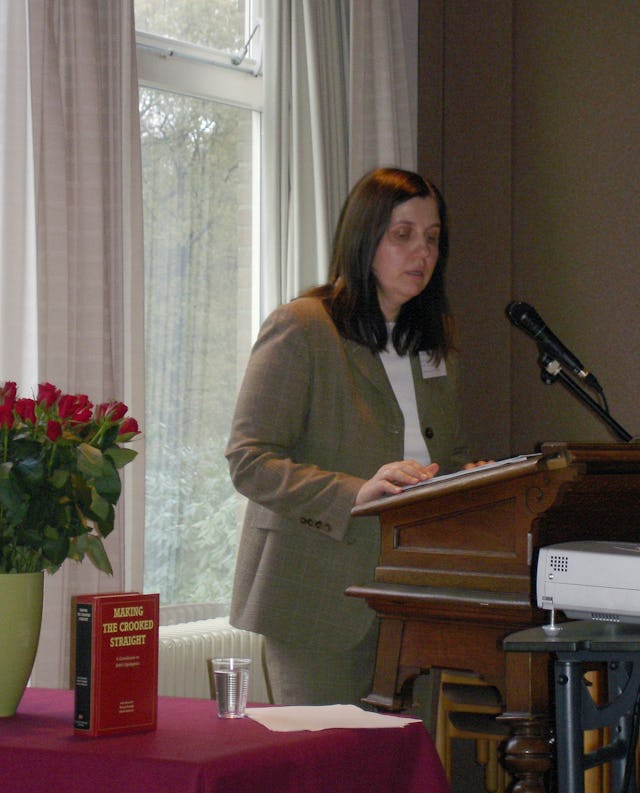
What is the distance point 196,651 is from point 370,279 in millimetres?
1278

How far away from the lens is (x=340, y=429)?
2170 millimetres

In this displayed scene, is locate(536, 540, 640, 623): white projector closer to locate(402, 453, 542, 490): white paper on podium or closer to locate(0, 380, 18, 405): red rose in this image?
locate(402, 453, 542, 490): white paper on podium

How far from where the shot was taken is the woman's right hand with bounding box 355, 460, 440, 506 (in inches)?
71.4

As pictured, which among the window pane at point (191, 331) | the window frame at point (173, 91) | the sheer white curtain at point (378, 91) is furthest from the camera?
the sheer white curtain at point (378, 91)

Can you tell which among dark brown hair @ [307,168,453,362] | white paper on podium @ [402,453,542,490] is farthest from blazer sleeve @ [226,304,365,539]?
white paper on podium @ [402,453,542,490]

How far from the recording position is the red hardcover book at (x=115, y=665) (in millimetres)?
1361

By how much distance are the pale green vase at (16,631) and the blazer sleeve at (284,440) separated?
644 mm

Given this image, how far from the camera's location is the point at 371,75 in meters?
3.57

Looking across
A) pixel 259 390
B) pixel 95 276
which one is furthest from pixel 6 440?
pixel 95 276

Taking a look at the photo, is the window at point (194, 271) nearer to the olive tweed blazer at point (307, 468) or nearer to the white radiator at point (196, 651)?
the white radiator at point (196, 651)

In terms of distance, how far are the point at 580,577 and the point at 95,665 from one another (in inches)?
25.3

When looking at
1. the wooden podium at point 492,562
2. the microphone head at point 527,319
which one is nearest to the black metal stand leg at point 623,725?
the wooden podium at point 492,562

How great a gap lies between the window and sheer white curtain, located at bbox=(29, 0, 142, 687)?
1.11 feet

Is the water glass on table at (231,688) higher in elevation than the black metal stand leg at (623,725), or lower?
higher
